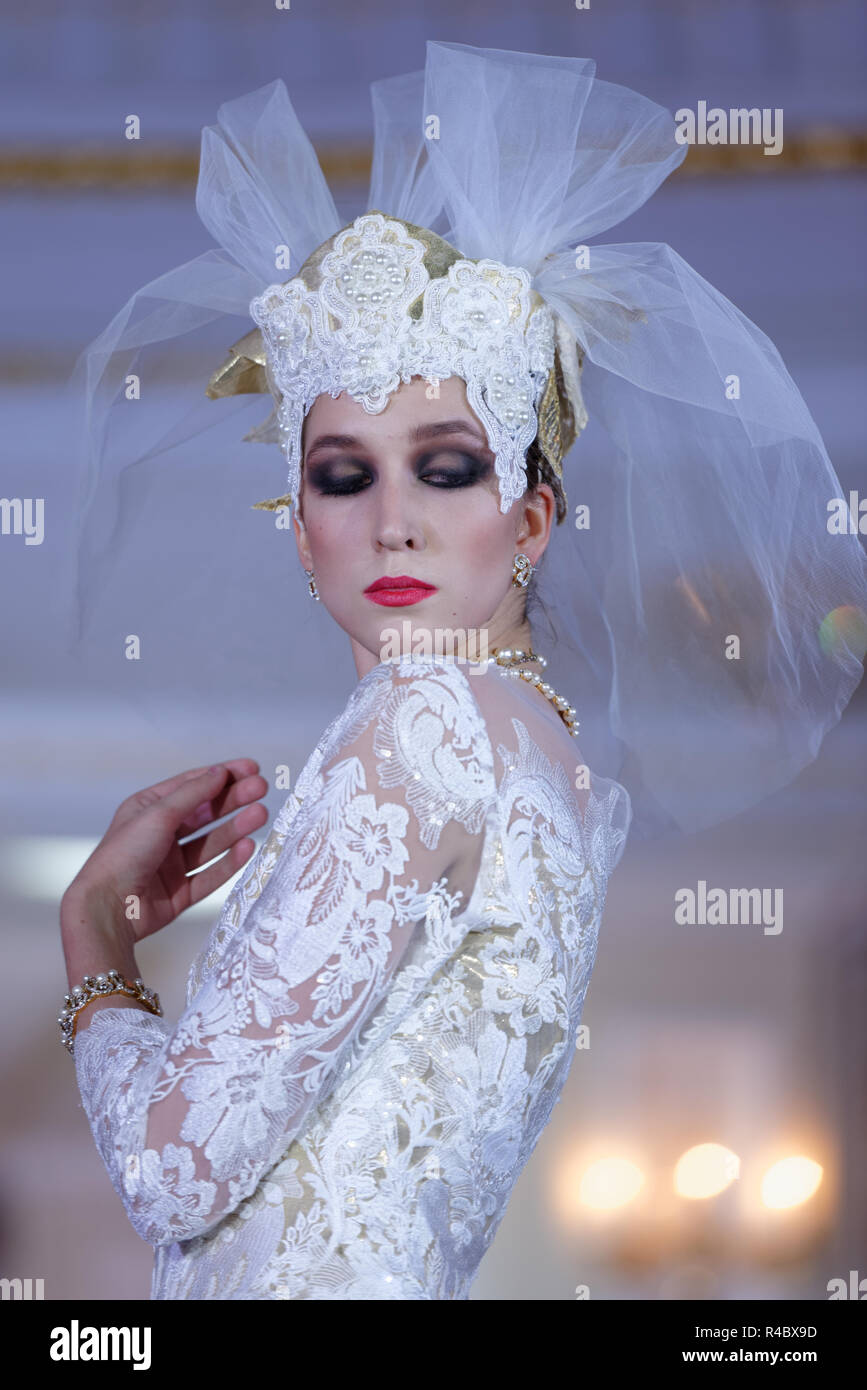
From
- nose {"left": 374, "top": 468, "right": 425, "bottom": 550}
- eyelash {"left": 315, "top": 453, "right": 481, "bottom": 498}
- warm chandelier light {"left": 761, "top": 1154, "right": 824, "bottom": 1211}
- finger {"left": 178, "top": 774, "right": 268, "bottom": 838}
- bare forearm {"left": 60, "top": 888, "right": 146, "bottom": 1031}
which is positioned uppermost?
eyelash {"left": 315, "top": 453, "right": 481, "bottom": 498}

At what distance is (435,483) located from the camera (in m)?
1.25

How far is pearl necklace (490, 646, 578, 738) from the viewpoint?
126 cm

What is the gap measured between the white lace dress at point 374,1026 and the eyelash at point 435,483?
7.2 inches

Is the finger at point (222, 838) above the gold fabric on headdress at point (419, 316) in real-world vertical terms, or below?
below

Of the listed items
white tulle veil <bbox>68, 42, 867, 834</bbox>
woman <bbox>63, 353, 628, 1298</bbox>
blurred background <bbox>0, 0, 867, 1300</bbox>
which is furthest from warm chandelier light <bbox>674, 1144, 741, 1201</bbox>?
woman <bbox>63, 353, 628, 1298</bbox>

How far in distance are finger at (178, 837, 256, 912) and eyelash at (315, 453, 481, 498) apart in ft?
1.40

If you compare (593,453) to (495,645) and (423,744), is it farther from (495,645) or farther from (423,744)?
(423,744)

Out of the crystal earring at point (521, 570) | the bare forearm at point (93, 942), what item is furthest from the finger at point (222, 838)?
the crystal earring at point (521, 570)

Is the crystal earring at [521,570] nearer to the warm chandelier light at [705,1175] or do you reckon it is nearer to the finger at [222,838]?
the finger at [222,838]

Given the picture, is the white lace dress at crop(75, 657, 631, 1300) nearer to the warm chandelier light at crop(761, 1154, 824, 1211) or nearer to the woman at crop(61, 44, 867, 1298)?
the woman at crop(61, 44, 867, 1298)

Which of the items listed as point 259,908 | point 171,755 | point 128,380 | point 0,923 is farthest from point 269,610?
point 0,923

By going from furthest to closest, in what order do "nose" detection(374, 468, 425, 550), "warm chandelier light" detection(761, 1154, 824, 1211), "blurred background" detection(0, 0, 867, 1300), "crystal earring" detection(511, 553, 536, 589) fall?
"warm chandelier light" detection(761, 1154, 824, 1211) < "blurred background" detection(0, 0, 867, 1300) < "crystal earring" detection(511, 553, 536, 589) < "nose" detection(374, 468, 425, 550)

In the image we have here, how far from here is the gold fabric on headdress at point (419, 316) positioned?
1.32 m

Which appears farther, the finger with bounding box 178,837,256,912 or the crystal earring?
the finger with bounding box 178,837,256,912
